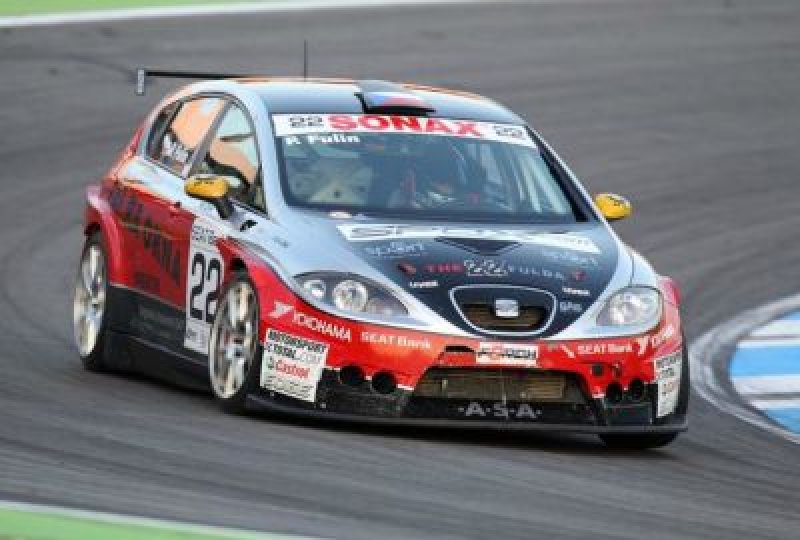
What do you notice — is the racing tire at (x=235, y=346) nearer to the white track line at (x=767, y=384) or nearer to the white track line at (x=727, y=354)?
the white track line at (x=727, y=354)

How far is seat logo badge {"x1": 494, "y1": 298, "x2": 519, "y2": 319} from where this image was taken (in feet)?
34.9

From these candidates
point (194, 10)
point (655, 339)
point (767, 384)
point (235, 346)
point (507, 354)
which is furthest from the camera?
point (194, 10)

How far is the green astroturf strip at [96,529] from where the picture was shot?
7996 mm

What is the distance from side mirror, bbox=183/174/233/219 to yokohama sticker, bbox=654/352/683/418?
79.7 inches

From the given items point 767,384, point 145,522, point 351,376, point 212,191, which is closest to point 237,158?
point 212,191

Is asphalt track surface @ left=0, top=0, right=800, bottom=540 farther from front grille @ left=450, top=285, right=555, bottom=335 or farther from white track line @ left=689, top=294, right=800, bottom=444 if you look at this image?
A: front grille @ left=450, top=285, right=555, bottom=335

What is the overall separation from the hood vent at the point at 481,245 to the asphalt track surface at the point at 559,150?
2.55 ft

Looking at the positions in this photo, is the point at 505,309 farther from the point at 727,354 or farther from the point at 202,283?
the point at 727,354

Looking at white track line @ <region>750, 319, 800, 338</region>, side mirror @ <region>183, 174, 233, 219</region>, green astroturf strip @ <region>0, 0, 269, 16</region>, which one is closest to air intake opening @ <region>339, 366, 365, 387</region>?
side mirror @ <region>183, 174, 233, 219</region>

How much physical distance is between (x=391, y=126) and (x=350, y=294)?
5.25ft

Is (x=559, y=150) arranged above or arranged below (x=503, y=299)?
below

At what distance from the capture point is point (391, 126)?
1206cm

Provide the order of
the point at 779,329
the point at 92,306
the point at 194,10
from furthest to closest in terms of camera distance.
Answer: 1. the point at 194,10
2. the point at 779,329
3. the point at 92,306

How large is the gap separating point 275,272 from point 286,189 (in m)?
0.75
